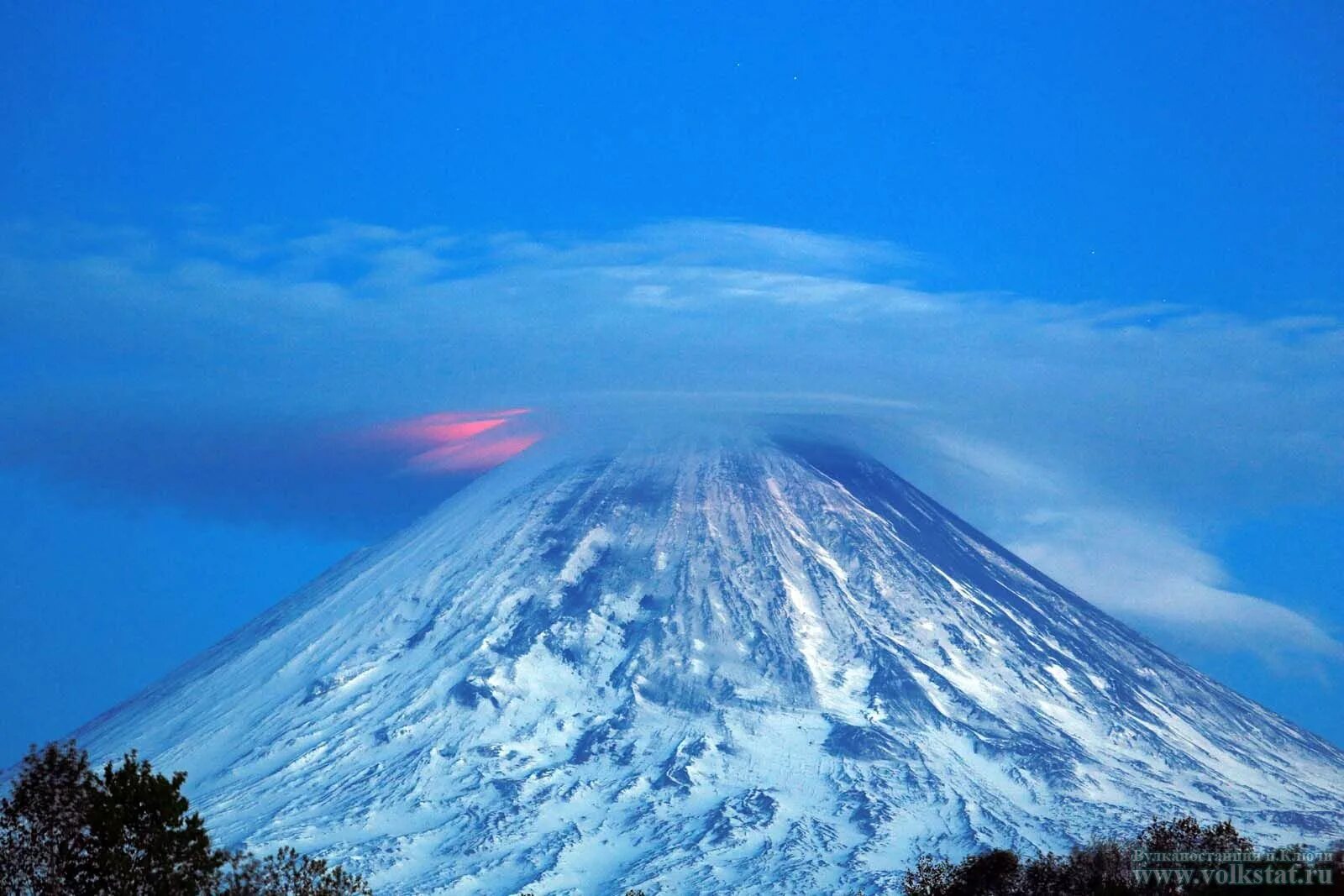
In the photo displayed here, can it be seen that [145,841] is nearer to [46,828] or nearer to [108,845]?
[108,845]

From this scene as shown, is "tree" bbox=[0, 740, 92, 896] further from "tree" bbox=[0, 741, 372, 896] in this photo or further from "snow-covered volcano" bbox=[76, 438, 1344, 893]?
"snow-covered volcano" bbox=[76, 438, 1344, 893]

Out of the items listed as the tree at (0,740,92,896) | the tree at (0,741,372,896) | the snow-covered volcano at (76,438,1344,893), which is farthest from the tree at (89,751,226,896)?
the snow-covered volcano at (76,438,1344,893)

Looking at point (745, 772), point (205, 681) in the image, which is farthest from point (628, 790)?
point (205, 681)

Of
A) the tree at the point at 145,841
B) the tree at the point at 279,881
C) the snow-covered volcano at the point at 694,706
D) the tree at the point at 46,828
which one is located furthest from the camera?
the snow-covered volcano at the point at 694,706

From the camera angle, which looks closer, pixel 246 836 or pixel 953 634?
pixel 246 836

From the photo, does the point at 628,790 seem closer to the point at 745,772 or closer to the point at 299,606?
A: the point at 745,772

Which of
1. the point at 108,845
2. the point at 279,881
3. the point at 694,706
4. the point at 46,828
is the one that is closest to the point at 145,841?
the point at 108,845

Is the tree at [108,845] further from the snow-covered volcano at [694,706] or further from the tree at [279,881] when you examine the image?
the snow-covered volcano at [694,706]

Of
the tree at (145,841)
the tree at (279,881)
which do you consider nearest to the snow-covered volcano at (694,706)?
→ the tree at (279,881)
